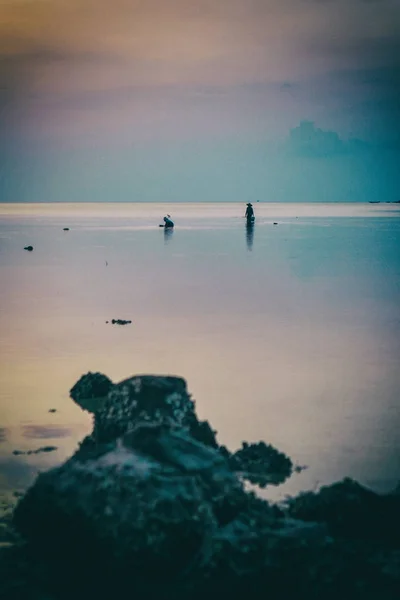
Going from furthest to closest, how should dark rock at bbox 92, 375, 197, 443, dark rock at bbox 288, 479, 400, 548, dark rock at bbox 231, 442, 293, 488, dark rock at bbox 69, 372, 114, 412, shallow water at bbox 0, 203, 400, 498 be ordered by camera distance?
dark rock at bbox 69, 372, 114, 412, shallow water at bbox 0, 203, 400, 498, dark rock at bbox 231, 442, 293, 488, dark rock at bbox 92, 375, 197, 443, dark rock at bbox 288, 479, 400, 548

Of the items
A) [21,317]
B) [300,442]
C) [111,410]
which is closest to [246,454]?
[300,442]

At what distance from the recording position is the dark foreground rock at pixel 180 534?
7094mm

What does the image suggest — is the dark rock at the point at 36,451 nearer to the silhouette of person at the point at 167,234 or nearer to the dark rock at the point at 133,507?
the dark rock at the point at 133,507

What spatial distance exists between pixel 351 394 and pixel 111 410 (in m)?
4.91

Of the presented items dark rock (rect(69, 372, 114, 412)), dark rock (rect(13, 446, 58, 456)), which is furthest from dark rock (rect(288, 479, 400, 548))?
dark rock (rect(69, 372, 114, 412))

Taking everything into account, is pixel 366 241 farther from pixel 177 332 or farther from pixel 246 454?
pixel 246 454

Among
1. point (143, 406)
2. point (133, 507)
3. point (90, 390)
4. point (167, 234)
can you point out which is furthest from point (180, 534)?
point (167, 234)

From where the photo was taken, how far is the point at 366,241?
177ft

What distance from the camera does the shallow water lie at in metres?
10.6

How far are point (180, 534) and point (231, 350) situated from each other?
9387 mm

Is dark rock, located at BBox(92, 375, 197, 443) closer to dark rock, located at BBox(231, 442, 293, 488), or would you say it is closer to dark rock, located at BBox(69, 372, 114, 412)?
dark rock, located at BBox(231, 442, 293, 488)

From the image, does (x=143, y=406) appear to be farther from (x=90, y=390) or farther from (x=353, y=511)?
(x=90, y=390)

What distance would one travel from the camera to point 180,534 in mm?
7168

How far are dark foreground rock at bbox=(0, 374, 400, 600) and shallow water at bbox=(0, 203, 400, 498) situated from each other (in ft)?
3.85
